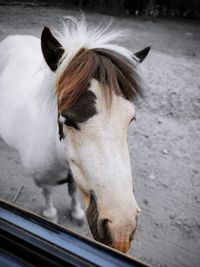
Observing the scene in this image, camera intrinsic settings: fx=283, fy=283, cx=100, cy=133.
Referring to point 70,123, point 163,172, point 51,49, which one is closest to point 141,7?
point 163,172

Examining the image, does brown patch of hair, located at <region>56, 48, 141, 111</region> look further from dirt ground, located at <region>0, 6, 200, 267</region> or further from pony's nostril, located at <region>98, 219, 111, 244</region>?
pony's nostril, located at <region>98, 219, 111, 244</region>

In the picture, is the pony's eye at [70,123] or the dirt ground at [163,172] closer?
the pony's eye at [70,123]

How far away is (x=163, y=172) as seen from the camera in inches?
132

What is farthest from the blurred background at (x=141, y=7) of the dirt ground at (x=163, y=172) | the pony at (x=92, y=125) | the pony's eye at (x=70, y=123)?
the pony's eye at (x=70, y=123)

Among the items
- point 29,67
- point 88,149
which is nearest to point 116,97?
point 88,149

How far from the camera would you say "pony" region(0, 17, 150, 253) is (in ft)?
4.32

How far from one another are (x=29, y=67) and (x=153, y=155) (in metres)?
1.85

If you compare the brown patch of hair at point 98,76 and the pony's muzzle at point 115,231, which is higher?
the brown patch of hair at point 98,76

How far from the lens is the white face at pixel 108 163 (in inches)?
50.7

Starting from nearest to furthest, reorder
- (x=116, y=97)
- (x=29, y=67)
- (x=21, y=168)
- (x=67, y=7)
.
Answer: (x=116, y=97)
(x=29, y=67)
(x=21, y=168)
(x=67, y=7)

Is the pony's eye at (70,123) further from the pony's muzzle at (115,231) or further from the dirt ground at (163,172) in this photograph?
the dirt ground at (163,172)

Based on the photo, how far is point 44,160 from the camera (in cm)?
209

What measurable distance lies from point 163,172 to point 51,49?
221 cm

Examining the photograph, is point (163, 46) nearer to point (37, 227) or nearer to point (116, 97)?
point (116, 97)
